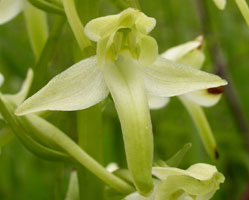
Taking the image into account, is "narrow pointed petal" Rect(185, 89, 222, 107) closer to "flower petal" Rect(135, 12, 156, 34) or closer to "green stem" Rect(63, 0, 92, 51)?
"flower petal" Rect(135, 12, 156, 34)

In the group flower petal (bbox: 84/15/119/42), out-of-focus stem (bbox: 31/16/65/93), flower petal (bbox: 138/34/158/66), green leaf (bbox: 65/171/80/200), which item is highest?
flower petal (bbox: 84/15/119/42)

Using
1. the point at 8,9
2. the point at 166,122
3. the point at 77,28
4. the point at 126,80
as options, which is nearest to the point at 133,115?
the point at 126,80

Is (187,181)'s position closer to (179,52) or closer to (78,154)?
(78,154)

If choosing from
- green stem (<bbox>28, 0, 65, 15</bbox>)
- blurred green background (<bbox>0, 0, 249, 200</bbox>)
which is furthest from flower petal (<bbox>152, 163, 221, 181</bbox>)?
blurred green background (<bbox>0, 0, 249, 200</bbox>)

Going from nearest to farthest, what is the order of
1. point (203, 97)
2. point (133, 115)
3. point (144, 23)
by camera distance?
point (133, 115)
point (144, 23)
point (203, 97)

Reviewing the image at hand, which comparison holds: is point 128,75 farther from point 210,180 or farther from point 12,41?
point 12,41
